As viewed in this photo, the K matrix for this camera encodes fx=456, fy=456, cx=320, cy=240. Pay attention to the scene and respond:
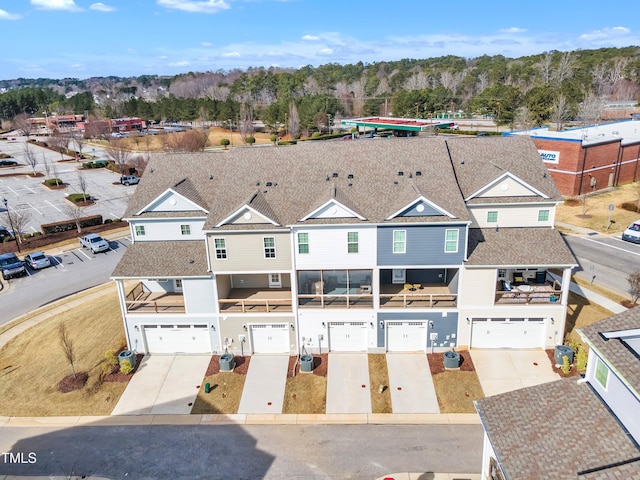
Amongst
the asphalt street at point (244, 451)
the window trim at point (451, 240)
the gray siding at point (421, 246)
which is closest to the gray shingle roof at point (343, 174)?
the gray siding at point (421, 246)

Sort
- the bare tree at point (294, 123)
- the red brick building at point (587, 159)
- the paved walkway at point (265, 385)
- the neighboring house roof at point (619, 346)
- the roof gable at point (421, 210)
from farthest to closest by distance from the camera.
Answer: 1. the bare tree at point (294, 123)
2. the red brick building at point (587, 159)
3. the roof gable at point (421, 210)
4. the paved walkway at point (265, 385)
5. the neighboring house roof at point (619, 346)

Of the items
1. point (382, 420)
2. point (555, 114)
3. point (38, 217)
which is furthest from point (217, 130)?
point (382, 420)

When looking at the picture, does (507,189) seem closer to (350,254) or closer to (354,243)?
(354,243)

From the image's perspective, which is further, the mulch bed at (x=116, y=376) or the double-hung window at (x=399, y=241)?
the mulch bed at (x=116, y=376)

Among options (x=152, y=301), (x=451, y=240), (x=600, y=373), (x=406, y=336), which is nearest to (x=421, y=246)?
(x=451, y=240)

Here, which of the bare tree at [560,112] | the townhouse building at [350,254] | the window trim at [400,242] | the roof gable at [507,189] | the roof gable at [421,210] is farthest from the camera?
the bare tree at [560,112]

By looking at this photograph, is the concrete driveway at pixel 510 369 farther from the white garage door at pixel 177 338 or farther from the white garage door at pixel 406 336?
the white garage door at pixel 177 338
